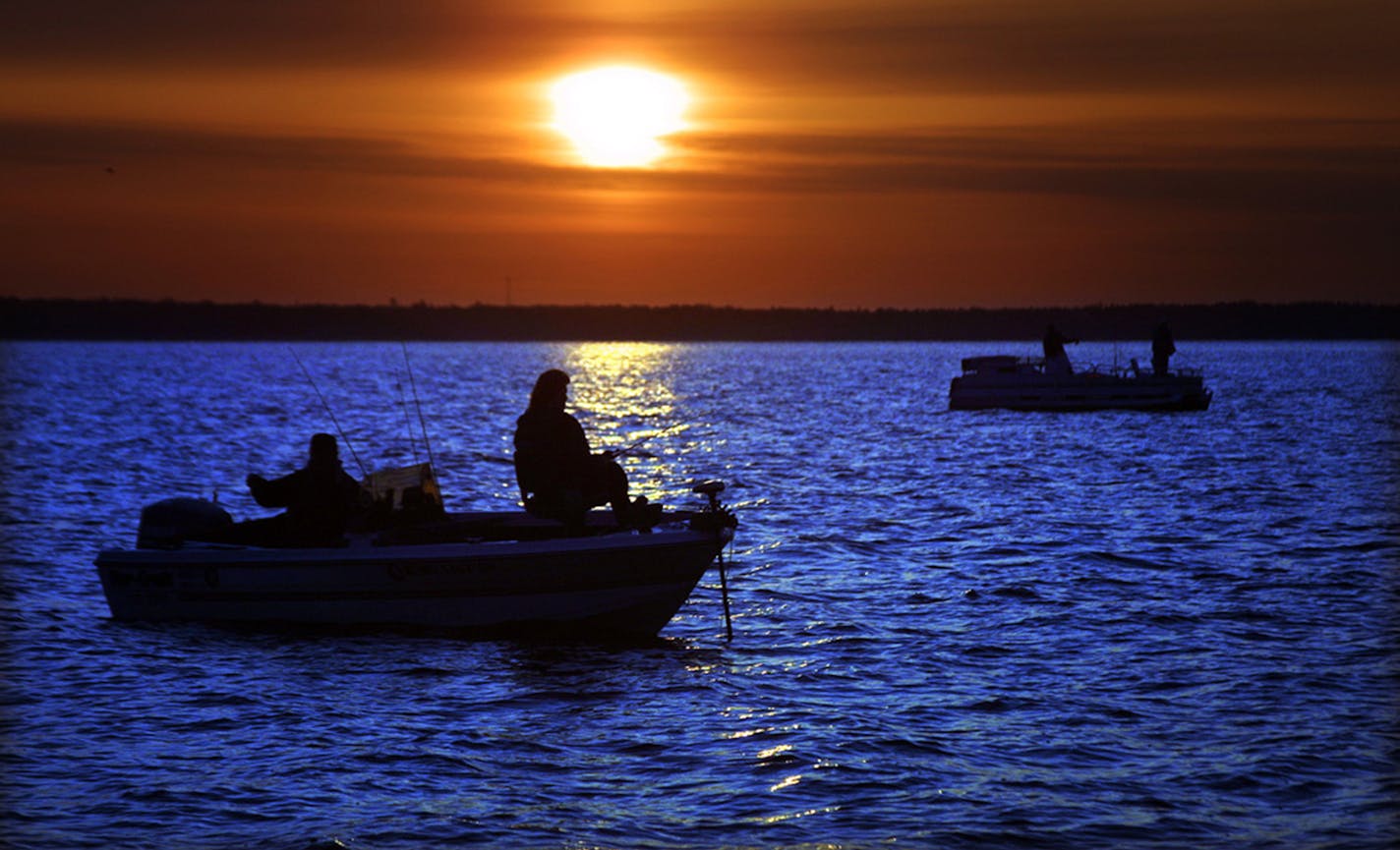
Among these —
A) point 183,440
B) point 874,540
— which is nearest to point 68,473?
point 183,440

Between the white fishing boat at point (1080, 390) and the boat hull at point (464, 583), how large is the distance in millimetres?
47903

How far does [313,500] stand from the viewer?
17609 millimetres

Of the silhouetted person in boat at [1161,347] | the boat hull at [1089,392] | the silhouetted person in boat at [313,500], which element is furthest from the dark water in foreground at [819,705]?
the silhouetted person in boat at [1161,347]

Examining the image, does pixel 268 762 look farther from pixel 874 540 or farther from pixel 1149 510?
pixel 1149 510

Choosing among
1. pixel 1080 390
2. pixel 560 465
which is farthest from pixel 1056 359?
pixel 560 465

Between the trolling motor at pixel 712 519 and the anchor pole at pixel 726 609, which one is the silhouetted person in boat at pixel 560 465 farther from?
the anchor pole at pixel 726 609

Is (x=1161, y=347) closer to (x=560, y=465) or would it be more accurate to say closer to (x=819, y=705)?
(x=560, y=465)

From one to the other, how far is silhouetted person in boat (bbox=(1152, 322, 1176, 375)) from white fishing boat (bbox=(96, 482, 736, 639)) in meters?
50.0

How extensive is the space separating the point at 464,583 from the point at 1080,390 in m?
Answer: 49.1

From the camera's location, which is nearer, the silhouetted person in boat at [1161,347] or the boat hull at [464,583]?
the boat hull at [464,583]

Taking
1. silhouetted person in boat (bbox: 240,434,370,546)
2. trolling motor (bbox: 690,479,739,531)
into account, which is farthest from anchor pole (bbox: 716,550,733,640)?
silhouetted person in boat (bbox: 240,434,370,546)

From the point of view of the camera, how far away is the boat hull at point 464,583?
669 inches

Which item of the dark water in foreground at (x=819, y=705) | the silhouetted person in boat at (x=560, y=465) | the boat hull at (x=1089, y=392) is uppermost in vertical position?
the silhouetted person in boat at (x=560, y=465)

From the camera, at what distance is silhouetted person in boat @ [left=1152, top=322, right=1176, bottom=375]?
64375 millimetres
